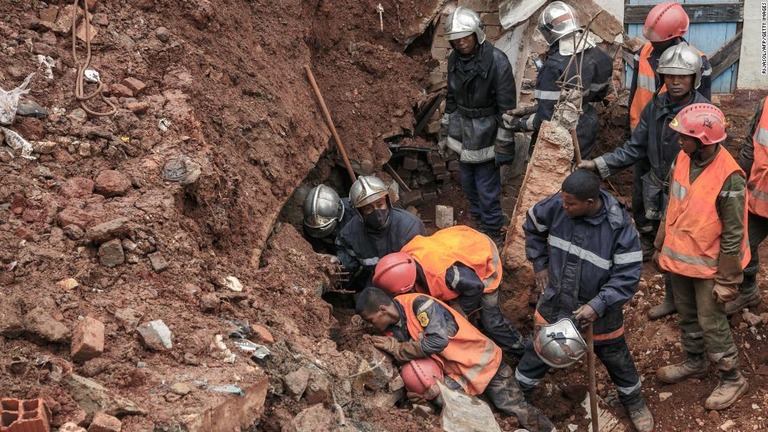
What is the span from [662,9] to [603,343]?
3028 mm

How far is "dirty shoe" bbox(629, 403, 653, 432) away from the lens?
608 cm

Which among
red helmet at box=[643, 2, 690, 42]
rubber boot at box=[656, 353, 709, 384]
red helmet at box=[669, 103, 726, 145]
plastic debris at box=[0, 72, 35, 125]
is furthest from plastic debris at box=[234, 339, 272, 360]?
red helmet at box=[643, 2, 690, 42]

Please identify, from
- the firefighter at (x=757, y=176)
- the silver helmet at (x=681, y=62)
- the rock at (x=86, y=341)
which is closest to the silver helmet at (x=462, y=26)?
the silver helmet at (x=681, y=62)

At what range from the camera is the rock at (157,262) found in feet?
16.1

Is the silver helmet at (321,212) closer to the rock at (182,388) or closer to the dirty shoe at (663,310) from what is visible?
the dirty shoe at (663,310)

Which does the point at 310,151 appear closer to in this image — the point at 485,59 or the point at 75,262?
the point at 485,59

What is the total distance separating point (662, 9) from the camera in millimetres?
6980

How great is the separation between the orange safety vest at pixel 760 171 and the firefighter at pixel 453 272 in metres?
1.98

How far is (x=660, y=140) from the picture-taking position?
6625mm

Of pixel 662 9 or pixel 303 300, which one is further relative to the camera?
pixel 662 9

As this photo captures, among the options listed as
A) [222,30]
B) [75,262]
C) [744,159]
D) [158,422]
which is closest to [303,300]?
[75,262]

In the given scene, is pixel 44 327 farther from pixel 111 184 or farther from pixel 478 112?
pixel 478 112

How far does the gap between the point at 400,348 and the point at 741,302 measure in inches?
120

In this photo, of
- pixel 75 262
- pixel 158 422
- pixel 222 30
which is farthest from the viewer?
pixel 222 30
